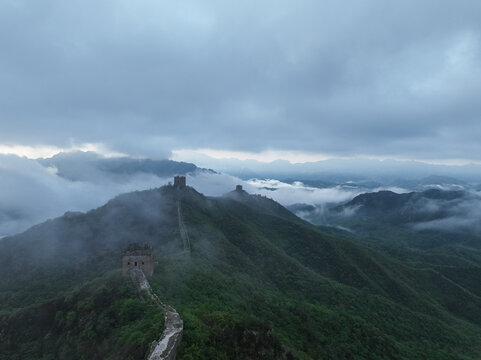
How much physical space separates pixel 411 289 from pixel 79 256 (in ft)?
361

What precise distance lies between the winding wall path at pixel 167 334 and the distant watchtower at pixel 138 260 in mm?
6111

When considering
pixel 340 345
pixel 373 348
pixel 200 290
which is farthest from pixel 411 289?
pixel 200 290

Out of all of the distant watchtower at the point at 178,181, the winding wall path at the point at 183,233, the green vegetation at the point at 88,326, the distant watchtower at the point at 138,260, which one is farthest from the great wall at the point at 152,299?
the distant watchtower at the point at 178,181

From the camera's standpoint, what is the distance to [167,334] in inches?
1383

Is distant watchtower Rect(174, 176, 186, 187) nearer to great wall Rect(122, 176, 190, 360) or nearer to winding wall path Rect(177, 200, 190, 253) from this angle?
winding wall path Rect(177, 200, 190, 253)

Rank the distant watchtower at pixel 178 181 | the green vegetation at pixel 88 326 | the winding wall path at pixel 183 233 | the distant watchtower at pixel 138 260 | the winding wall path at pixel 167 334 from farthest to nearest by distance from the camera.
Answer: the distant watchtower at pixel 178 181 < the winding wall path at pixel 183 233 < the distant watchtower at pixel 138 260 < the green vegetation at pixel 88 326 < the winding wall path at pixel 167 334

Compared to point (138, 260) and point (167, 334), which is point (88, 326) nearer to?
point (167, 334)

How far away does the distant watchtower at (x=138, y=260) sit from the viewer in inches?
2224

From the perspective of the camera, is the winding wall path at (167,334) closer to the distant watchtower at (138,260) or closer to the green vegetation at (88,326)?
the green vegetation at (88,326)

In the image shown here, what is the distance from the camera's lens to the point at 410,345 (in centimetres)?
7650

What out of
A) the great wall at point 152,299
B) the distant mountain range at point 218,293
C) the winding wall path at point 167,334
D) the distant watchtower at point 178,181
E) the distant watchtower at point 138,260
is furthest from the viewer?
the distant watchtower at point 178,181

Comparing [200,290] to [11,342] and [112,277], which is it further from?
[11,342]

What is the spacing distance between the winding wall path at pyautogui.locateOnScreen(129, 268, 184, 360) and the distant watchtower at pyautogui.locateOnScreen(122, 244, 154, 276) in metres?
6.11

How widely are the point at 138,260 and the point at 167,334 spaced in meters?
24.1
